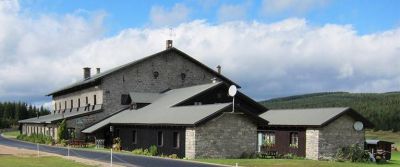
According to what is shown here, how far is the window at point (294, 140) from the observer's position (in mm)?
42094

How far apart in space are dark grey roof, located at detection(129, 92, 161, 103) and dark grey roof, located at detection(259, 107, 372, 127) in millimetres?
13805

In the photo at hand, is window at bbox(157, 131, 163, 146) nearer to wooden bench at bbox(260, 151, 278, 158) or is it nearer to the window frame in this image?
the window frame

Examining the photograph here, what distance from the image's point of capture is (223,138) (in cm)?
3859

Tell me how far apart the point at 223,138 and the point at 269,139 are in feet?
24.9

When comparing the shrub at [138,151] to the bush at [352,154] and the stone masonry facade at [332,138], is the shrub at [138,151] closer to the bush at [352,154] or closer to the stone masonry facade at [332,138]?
the stone masonry facade at [332,138]

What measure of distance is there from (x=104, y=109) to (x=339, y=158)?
28.3 meters

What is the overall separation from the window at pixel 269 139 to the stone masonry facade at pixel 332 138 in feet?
14.0

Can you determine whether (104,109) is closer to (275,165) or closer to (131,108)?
(131,108)

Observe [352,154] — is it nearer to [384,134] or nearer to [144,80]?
[144,80]

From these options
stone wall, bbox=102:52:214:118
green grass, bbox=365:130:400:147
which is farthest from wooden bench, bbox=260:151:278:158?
green grass, bbox=365:130:400:147

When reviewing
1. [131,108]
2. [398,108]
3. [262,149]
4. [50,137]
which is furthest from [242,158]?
[398,108]

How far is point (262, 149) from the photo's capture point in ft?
143

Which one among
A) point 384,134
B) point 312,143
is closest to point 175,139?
point 312,143

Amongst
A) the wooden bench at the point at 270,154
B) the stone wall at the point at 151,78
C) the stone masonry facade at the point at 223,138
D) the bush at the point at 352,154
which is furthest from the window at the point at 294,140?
the stone wall at the point at 151,78
